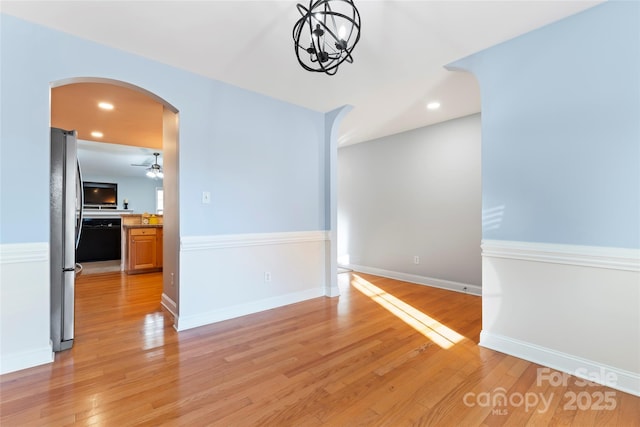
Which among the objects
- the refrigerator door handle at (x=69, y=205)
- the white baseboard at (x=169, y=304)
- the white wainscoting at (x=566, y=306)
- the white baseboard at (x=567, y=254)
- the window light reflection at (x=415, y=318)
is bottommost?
the window light reflection at (x=415, y=318)

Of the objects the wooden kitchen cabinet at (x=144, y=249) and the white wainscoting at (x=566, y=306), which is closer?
the white wainscoting at (x=566, y=306)

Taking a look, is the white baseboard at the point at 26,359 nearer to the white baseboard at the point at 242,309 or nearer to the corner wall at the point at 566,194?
the white baseboard at the point at 242,309

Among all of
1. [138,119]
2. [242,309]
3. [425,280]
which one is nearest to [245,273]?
[242,309]

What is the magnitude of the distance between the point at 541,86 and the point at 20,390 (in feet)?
13.2

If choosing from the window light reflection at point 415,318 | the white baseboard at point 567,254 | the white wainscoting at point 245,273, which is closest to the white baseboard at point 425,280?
the window light reflection at point 415,318

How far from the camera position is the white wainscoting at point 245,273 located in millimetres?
2805

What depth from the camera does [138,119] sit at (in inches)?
149

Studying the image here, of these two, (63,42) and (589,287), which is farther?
(63,42)

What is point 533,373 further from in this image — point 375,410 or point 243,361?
point 243,361

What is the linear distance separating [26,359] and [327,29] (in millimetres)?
2890

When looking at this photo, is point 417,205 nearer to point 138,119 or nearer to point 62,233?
point 138,119

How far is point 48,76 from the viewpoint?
213cm

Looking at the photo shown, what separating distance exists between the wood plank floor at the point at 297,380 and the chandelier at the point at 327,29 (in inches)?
72.8

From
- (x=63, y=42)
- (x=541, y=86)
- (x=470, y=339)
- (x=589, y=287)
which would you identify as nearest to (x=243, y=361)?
(x=470, y=339)
